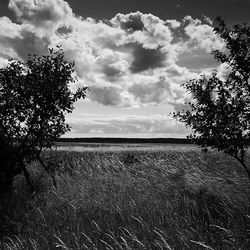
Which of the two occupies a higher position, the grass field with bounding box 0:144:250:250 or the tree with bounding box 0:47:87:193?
the tree with bounding box 0:47:87:193

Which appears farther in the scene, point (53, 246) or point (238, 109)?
point (238, 109)

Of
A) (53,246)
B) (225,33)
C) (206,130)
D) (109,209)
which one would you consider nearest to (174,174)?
(206,130)

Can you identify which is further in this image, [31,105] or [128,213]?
[31,105]

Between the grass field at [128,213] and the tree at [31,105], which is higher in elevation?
the tree at [31,105]

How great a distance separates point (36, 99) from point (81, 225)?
679 centimetres

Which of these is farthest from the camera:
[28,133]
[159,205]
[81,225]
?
[28,133]

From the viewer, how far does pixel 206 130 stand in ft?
37.7

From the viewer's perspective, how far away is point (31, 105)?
14.4 m

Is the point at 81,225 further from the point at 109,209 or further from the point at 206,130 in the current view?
the point at 206,130

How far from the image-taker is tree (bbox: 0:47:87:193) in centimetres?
1419

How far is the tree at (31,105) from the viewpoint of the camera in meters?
14.2

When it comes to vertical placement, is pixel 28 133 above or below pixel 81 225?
above

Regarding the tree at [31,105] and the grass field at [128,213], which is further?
the tree at [31,105]

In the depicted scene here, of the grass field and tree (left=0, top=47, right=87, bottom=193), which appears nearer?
the grass field
